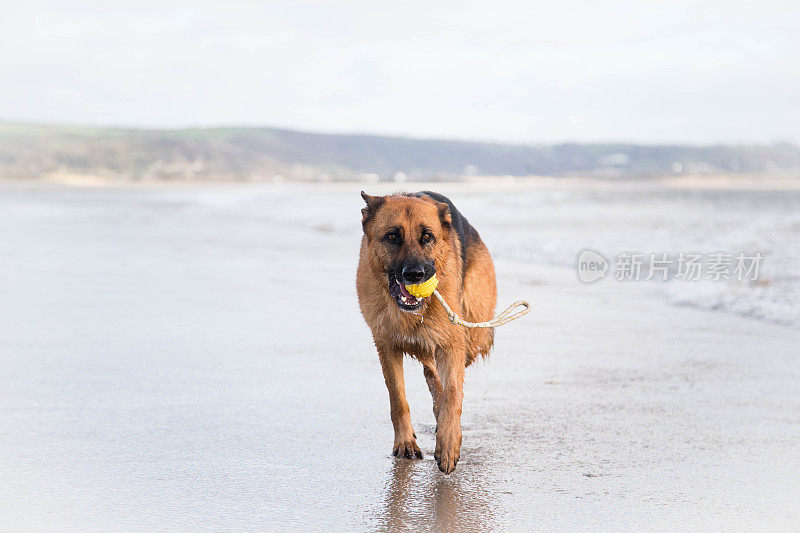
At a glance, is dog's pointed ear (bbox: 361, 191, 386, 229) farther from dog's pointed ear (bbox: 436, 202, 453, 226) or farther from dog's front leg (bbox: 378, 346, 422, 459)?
dog's front leg (bbox: 378, 346, 422, 459)

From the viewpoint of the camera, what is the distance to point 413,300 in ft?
14.7

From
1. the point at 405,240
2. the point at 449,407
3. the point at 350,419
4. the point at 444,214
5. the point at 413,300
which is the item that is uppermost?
the point at 444,214

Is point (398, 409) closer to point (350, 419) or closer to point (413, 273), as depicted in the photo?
point (350, 419)

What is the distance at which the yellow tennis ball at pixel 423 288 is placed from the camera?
4.33m

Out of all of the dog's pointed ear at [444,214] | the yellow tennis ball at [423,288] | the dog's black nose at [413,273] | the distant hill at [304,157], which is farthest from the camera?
the distant hill at [304,157]

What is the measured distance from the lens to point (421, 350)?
4.77 metres

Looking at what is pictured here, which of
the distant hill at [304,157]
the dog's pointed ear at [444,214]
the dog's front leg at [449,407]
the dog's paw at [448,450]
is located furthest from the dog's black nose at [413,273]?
the distant hill at [304,157]

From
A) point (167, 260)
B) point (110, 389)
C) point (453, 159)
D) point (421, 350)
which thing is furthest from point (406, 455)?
point (453, 159)

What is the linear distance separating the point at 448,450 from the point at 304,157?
163341 millimetres

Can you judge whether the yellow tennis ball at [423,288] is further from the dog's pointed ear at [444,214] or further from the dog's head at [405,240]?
the dog's pointed ear at [444,214]

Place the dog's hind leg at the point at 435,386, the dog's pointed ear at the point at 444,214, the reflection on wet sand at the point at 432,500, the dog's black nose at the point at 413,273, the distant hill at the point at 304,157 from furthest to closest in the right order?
1. the distant hill at the point at 304,157
2. the dog's hind leg at the point at 435,386
3. the dog's pointed ear at the point at 444,214
4. the dog's black nose at the point at 413,273
5. the reflection on wet sand at the point at 432,500

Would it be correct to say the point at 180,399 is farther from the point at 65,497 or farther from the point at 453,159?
the point at 453,159

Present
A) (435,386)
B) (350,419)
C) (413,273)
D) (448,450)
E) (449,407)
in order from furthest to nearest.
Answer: (350,419)
(435,386)
(449,407)
(448,450)
(413,273)

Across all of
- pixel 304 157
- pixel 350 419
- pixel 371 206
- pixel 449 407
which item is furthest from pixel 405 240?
pixel 304 157
